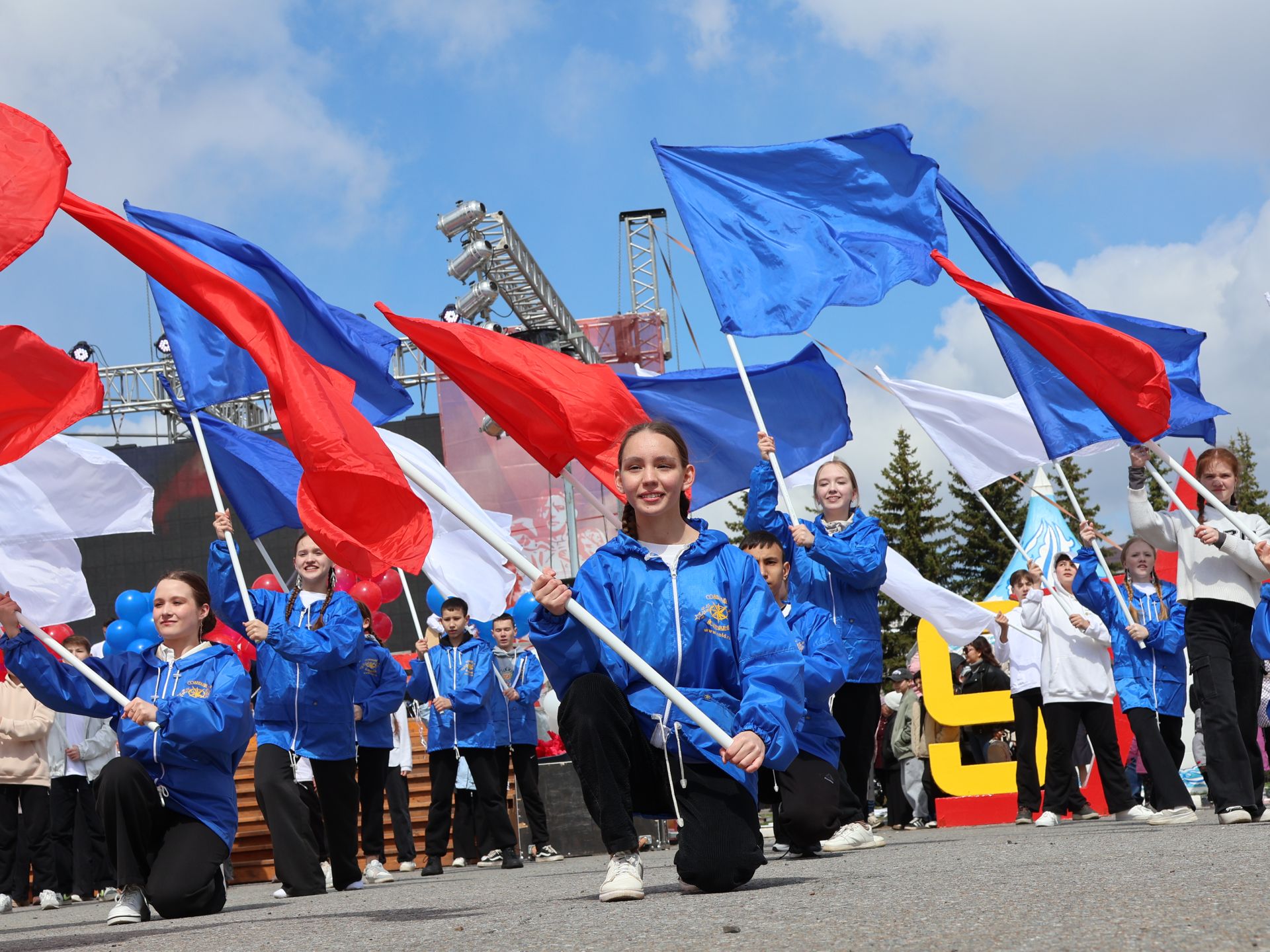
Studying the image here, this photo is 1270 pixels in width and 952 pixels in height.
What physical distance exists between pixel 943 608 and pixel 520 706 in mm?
3615

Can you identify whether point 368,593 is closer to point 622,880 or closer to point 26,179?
point 26,179

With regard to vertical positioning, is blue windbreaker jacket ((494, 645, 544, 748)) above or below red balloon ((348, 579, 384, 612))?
below

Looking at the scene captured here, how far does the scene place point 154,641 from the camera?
16625 mm

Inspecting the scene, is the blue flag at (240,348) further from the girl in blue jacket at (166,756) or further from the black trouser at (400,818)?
the black trouser at (400,818)

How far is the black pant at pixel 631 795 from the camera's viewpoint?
4.89 metres

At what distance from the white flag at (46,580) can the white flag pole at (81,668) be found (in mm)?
2463

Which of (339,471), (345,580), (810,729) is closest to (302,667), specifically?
(810,729)

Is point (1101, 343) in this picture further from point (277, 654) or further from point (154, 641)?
point (154, 641)

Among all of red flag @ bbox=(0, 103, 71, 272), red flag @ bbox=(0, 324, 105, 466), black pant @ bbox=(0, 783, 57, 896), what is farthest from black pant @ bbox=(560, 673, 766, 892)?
black pant @ bbox=(0, 783, 57, 896)

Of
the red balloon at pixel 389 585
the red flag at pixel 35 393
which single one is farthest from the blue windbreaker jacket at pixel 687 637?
the red balloon at pixel 389 585

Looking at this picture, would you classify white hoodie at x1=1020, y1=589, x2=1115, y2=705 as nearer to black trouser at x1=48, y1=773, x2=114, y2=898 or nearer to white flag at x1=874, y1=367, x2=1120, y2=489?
white flag at x1=874, y1=367, x2=1120, y2=489

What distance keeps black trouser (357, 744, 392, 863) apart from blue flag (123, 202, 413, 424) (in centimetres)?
236

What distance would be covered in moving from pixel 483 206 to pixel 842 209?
15858mm

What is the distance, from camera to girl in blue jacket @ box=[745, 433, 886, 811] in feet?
26.7
